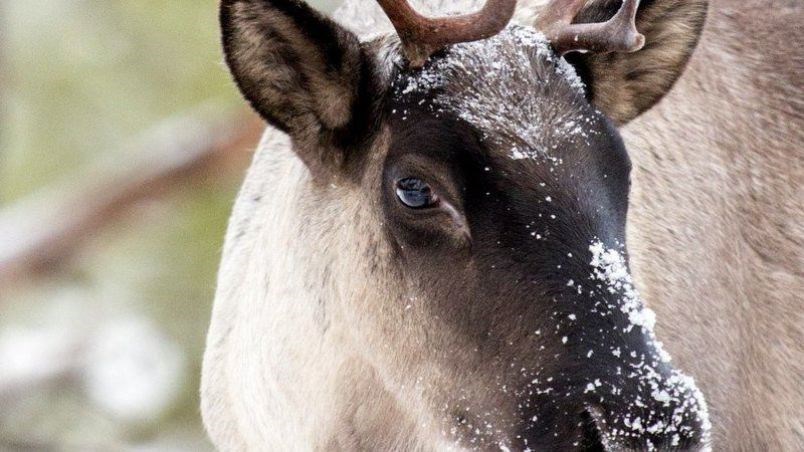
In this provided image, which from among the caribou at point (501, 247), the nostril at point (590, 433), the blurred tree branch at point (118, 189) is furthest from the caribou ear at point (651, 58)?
the blurred tree branch at point (118, 189)

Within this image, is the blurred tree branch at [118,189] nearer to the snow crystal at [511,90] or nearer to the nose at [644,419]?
the snow crystal at [511,90]

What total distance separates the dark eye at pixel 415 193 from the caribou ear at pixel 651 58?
908 millimetres

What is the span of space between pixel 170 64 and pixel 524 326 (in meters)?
14.4

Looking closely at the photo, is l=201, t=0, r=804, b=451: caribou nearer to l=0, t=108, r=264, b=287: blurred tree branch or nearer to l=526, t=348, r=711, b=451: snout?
l=526, t=348, r=711, b=451: snout

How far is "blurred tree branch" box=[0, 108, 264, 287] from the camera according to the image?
10.6 m

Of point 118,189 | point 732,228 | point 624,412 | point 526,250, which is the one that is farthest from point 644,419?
point 118,189

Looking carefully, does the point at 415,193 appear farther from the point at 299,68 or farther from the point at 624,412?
the point at 624,412

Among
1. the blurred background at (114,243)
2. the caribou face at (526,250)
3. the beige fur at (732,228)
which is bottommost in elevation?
the blurred background at (114,243)

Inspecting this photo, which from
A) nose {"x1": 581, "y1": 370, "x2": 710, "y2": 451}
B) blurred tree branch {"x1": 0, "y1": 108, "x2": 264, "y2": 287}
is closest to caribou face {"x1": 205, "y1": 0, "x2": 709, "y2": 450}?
nose {"x1": 581, "y1": 370, "x2": 710, "y2": 451}

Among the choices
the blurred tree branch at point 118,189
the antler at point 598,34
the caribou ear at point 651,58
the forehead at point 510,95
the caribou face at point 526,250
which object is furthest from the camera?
the blurred tree branch at point 118,189

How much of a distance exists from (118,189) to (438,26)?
21.4ft

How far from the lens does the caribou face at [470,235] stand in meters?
4.27

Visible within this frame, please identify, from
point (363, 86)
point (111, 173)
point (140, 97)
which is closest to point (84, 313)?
point (140, 97)

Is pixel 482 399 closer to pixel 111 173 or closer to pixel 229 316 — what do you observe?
pixel 229 316
